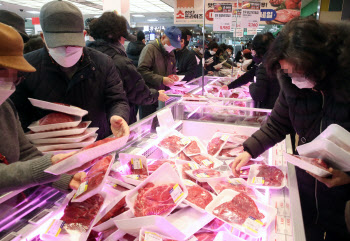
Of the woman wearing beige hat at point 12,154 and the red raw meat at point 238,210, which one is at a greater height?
the woman wearing beige hat at point 12,154

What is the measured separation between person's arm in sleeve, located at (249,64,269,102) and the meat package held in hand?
2.73m

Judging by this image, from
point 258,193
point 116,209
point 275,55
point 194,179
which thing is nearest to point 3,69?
point 116,209

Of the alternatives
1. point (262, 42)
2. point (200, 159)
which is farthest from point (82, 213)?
point (262, 42)

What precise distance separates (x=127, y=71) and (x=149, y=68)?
1442 millimetres

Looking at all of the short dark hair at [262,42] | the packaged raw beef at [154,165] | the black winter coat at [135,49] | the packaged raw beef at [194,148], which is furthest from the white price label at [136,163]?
the black winter coat at [135,49]

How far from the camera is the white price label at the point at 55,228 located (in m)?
1.10

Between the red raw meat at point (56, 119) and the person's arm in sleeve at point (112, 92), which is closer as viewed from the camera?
the red raw meat at point (56, 119)

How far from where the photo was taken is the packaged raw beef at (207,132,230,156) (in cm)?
218

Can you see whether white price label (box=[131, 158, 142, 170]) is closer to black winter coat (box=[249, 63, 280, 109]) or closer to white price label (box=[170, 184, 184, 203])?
white price label (box=[170, 184, 184, 203])

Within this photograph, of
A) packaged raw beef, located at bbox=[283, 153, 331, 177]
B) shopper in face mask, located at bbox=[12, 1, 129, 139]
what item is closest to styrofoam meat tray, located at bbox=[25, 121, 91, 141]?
shopper in face mask, located at bbox=[12, 1, 129, 139]

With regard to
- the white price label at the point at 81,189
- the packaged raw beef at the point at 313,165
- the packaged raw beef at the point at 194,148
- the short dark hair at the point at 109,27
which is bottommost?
the packaged raw beef at the point at 194,148

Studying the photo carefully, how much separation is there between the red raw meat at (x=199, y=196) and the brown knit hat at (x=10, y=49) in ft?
3.38

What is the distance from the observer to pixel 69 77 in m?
2.00

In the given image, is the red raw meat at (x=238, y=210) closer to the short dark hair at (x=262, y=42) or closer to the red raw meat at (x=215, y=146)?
the red raw meat at (x=215, y=146)
